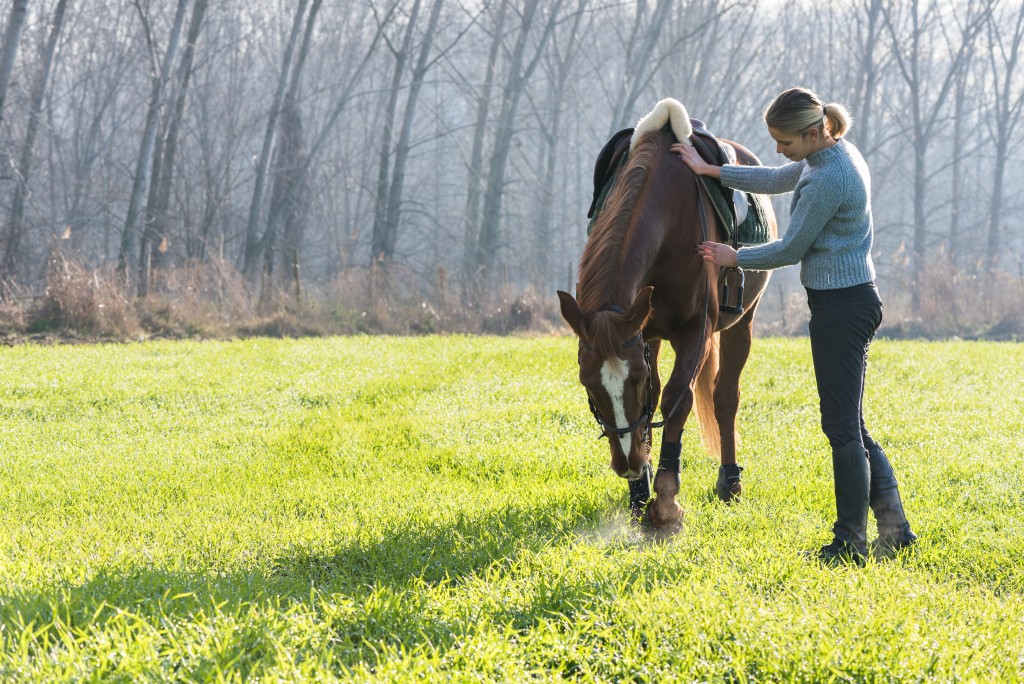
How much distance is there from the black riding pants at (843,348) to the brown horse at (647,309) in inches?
29.6

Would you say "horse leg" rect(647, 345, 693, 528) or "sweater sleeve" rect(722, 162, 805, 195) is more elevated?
"sweater sleeve" rect(722, 162, 805, 195)

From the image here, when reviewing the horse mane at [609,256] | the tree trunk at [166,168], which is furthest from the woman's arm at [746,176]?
the tree trunk at [166,168]

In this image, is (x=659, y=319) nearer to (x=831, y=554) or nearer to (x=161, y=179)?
(x=831, y=554)

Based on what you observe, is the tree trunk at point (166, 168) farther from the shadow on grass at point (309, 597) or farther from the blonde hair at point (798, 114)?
the blonde hair at point (798, 114)

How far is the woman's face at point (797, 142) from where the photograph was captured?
174 inches

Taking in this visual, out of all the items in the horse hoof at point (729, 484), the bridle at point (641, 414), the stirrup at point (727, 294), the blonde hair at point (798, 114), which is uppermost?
the blonde hair at point (798, 114)

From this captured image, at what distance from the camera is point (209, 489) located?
21.3 ft

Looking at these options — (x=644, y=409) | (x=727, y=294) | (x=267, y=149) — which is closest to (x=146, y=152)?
(x=267, y=149)

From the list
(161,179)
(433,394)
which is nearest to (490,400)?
(433,394)

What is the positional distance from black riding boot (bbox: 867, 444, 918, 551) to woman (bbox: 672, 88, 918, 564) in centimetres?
25

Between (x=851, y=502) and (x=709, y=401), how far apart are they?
1.77 meters

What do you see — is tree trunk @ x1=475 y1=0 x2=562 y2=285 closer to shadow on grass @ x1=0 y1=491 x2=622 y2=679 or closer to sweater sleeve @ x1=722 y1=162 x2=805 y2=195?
sweater sleeve @ x1=722 y1=162 x2=805 y2=195

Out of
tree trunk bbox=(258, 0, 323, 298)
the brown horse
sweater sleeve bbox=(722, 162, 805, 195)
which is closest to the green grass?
the brown horse

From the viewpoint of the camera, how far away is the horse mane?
171 inches
